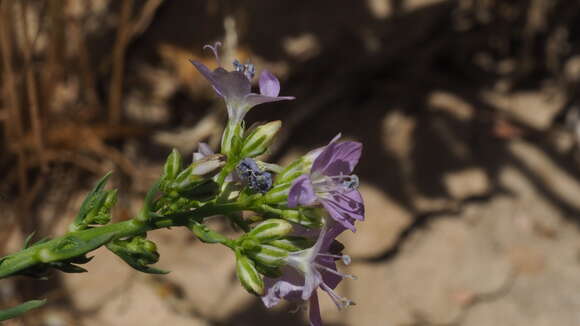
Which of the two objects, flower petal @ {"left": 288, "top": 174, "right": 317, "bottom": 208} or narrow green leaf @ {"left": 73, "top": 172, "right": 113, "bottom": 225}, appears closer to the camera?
flower petal @ {"left": 288, "top": 174, "right": 317, "bottom": 208}

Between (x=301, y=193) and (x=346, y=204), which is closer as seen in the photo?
(x=301, y=193)

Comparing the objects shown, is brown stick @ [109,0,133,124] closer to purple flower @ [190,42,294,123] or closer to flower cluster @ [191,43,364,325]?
purple flower @ [190,42,294,123]

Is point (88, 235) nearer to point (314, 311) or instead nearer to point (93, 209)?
point (93, 209)

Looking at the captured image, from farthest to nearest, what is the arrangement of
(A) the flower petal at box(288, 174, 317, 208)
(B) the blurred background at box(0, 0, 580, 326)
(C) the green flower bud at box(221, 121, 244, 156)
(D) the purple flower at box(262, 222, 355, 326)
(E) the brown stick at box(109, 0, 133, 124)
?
(B) the blurred background at box(0, 0, 580, 326)
(E) the brown stick at box(109, 0, 133, 124)
(C) the green flower bud at box(221, 121, 244, 156)
(D) the purple flower at box(262, 222, 355, 326)
(A) the flower petal at box(288, 174, 317, 208)

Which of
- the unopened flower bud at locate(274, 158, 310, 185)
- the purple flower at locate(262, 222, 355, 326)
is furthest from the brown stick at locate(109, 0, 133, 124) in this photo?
the purple flower at locate(262, 222, 355, 326)

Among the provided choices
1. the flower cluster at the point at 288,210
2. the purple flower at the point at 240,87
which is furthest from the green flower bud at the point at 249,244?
the purple flower at the point at 240,87

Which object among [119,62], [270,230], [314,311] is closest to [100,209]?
[270,230]

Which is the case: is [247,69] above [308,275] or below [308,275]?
above
